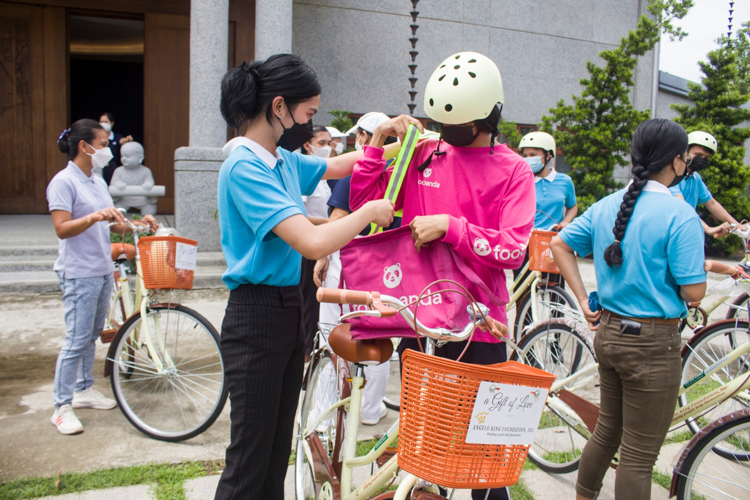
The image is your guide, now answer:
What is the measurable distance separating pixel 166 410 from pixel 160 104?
8.51m

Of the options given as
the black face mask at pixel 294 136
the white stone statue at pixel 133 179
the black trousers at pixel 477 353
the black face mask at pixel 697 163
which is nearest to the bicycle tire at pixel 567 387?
the black trousers at pixel 477 353

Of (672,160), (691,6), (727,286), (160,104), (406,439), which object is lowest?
(406,439)

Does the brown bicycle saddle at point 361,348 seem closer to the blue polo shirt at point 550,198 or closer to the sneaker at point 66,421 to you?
the sneaker at point 66,421

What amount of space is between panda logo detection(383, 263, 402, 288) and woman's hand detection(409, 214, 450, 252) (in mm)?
146

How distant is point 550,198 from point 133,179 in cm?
701

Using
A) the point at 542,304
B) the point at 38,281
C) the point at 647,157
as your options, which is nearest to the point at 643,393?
the point at 647,157

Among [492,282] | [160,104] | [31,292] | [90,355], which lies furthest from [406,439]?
[160,104]

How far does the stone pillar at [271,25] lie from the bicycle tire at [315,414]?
6935mm

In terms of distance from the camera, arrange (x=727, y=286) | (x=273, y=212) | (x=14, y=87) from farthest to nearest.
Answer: (x=14, y=87) → (x=727, y=286) → (x=273, y=212)

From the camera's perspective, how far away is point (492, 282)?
6.95ft

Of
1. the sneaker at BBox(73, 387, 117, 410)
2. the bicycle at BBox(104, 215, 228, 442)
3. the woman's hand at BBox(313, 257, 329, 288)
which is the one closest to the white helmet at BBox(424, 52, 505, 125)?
the woman's hand at BBox(313, 257, 329, 288)

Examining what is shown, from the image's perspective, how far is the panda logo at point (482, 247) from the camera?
6.20 feet

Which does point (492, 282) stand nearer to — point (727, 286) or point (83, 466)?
point (727, 286)

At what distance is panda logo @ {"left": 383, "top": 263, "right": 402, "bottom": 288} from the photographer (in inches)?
76.8
